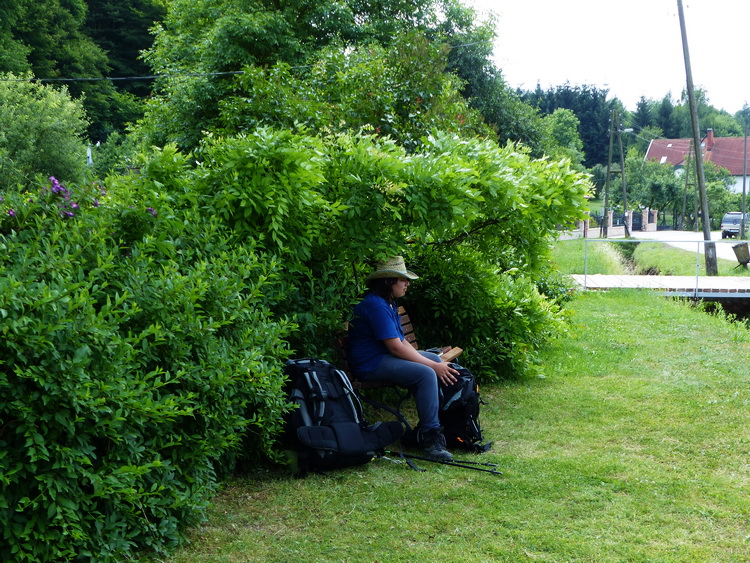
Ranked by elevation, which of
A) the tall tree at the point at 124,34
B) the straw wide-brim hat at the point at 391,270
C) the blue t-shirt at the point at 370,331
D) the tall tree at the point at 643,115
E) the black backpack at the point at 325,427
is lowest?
the black backpack at the point at 325,427

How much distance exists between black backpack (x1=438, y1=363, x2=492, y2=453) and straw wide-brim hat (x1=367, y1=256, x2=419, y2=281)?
2.76 ft

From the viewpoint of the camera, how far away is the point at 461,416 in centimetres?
569

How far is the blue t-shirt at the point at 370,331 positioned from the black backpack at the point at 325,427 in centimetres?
64

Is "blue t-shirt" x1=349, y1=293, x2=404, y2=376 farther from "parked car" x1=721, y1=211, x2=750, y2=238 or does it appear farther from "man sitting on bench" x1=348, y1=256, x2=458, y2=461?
"parked car" x1=721, y1=211, x2=750, y2=238

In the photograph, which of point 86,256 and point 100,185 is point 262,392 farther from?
point 100,185

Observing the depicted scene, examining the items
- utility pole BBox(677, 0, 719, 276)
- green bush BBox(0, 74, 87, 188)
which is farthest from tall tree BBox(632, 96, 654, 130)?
green bush BBox(0, 74, 87, 188)

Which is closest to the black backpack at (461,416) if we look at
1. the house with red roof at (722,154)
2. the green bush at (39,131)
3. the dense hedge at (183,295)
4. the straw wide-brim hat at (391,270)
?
the straw wide-brim hat at (391,270)

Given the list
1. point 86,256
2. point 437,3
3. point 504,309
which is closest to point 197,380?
point 86,256

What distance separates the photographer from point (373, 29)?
81.6ft

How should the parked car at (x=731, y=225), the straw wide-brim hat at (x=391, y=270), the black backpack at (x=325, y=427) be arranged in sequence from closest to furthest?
the black backpack at (x=325, y=427), the straw wide-brim hat at (x=391, y=270), the parked car at (x=731, y=225)

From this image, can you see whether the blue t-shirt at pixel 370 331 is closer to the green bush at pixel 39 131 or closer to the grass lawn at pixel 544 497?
the grass lawn at pixel 544 497

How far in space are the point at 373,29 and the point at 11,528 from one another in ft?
76.8

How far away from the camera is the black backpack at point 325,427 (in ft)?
16.1

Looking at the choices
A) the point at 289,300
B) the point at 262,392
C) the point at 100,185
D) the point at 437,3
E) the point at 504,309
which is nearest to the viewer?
the point at 262,392
